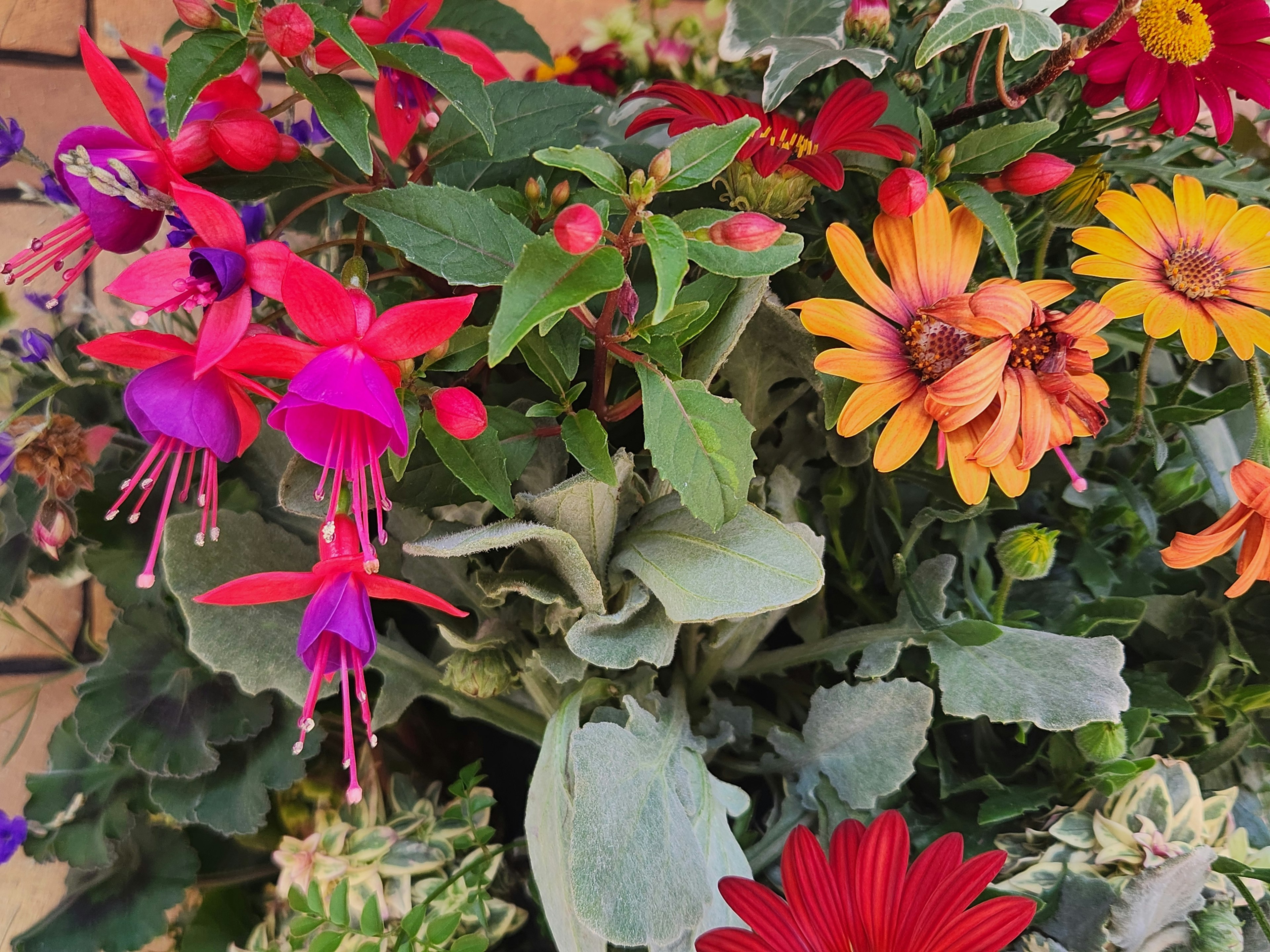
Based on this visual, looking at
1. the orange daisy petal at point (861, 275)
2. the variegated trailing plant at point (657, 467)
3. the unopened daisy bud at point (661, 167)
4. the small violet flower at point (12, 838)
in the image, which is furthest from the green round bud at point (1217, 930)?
the small violet flower at point (12, 838)

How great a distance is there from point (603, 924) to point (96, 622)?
1.57 ft

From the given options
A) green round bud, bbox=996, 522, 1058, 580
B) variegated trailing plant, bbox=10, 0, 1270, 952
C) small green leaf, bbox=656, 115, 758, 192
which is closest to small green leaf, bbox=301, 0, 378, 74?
variegated trailing plant, bbox=10, 0, 1270, 952

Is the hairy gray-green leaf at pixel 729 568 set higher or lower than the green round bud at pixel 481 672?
higher

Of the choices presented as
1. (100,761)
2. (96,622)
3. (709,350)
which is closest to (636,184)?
(709,350)

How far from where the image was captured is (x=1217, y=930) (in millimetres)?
388

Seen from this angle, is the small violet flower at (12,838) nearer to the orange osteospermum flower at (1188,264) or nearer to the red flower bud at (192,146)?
the red flower bud at (192,146)

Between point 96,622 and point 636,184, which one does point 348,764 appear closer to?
point 636,184

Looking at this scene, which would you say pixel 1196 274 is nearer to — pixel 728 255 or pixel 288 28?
pixel 728 255

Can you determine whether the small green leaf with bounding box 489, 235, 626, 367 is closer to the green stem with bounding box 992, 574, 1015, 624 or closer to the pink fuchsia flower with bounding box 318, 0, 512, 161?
the pink fuchsia flower with bounding box 318, 0, 512, 161

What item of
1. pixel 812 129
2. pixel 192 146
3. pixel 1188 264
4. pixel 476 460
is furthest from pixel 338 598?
pixel 1188 264

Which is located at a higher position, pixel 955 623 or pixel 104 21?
pixel 104 21

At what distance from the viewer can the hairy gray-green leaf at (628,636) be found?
364 millimetres

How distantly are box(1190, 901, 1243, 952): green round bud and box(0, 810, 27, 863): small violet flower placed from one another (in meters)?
0.62

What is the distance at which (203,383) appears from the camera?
293 mm
